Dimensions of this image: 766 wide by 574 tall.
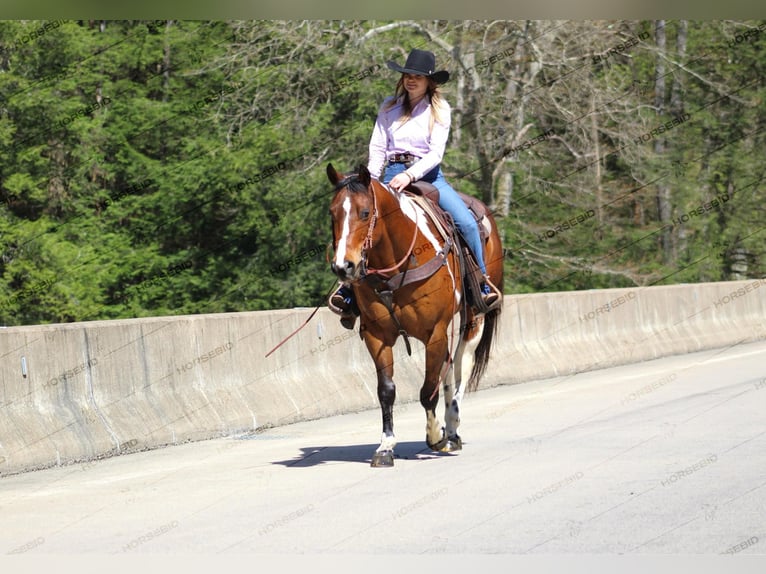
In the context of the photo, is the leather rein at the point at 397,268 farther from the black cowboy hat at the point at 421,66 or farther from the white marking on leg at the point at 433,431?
the white marking on leg at the point at 433,431

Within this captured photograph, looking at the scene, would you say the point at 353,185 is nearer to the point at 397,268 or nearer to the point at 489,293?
the point at 397,268

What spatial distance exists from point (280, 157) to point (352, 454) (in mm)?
21651

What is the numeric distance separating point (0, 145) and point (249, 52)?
6.47m

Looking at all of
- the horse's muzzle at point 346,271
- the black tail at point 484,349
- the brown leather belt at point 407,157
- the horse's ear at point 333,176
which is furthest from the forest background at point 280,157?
the horse's muzzle at point 346,271

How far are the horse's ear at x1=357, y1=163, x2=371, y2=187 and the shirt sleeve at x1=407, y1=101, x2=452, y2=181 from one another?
2.71 feet

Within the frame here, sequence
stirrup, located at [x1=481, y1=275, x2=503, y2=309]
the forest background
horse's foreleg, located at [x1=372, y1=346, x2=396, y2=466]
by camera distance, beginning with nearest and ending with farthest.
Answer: horse's foreleg, located at [x1=372, y1=346, x2=396, y2=466]
stirrup, located at [x1=481, y1=275, x2=503, y2=309]
the forest background

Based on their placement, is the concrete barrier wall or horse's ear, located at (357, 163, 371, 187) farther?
the concrete barrier wall

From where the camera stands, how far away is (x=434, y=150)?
38.2ft

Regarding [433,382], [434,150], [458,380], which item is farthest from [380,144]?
[458,380]

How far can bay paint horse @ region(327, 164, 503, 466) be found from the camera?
34.7 feet

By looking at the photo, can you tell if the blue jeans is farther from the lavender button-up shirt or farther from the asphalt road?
the asphalt road

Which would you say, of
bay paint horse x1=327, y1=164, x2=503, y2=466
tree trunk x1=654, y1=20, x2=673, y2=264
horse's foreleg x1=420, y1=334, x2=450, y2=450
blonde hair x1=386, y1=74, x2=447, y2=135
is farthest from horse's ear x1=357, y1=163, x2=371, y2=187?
tree trunk x1=654, y1=20, x2=673, y2=264

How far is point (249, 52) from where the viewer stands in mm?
33375

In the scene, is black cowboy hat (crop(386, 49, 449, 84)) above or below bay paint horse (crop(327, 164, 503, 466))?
above
